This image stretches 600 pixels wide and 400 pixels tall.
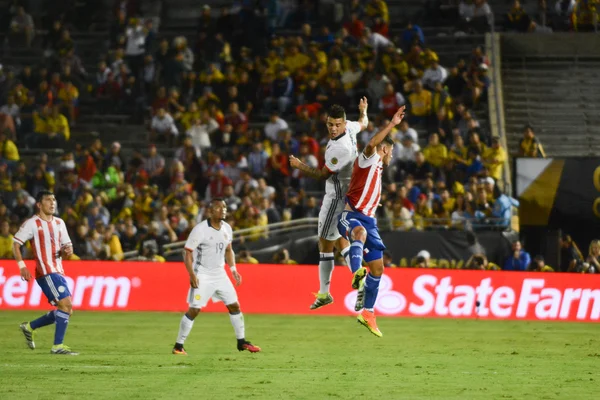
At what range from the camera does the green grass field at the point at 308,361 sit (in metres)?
13.4

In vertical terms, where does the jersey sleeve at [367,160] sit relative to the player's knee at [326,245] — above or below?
above

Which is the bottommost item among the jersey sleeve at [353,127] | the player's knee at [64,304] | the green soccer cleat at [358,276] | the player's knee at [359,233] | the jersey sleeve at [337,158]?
the player's knee at [64,304]

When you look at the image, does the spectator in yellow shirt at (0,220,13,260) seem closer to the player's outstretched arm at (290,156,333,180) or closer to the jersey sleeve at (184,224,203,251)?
→ the jersey sleeve at (184,224,203,251)

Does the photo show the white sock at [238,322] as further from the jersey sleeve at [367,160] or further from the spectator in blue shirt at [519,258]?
the spectator in blue shirt at [519,258]

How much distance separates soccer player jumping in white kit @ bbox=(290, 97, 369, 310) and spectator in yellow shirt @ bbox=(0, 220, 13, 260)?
13775 mm

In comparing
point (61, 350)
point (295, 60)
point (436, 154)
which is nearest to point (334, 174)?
point (61, 350)

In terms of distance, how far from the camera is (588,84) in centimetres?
3241

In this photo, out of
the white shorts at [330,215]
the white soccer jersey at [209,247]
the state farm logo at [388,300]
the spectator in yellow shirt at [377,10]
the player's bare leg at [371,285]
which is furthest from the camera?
the spectator in yellow shirt at [377,10]

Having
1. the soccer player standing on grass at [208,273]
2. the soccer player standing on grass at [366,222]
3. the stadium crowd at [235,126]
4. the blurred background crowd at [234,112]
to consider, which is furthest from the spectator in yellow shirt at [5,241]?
the soccer player standing on grass at [366,222]

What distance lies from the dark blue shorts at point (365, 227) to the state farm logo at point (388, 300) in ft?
34.9

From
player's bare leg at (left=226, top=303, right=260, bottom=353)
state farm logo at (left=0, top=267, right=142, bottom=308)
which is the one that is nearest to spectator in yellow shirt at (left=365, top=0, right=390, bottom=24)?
state farm logo at (left=0, top=267, right=142, bottom=308)

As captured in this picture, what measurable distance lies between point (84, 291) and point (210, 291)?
9.24 meters

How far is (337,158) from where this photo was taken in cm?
1428

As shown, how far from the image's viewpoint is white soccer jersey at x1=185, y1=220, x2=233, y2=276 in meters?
17.4
